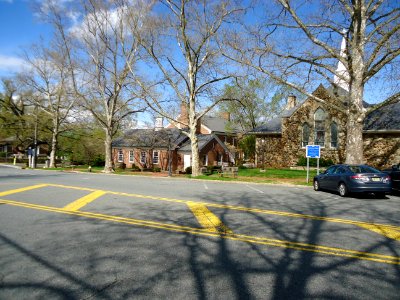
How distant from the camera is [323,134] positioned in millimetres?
30016

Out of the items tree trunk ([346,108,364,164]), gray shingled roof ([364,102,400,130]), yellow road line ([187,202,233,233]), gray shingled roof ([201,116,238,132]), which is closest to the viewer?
yellow road line ([187,202,233,233])

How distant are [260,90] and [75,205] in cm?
4169

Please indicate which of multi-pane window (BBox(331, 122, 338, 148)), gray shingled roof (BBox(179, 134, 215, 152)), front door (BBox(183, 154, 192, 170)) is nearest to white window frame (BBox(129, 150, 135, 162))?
gray shingled roof (BBox(179, 134, 215, 152))

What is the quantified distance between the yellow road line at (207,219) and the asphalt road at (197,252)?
0.08ft

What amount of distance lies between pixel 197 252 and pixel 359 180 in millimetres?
9343

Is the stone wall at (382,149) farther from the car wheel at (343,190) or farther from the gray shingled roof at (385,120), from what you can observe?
the car wheel at (343,190)

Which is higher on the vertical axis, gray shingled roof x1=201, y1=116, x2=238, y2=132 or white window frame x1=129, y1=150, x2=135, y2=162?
gray shingled roof x1=201, y1=116, x2=238, y2=132

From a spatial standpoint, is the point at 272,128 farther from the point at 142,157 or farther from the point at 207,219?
the point at 207,219

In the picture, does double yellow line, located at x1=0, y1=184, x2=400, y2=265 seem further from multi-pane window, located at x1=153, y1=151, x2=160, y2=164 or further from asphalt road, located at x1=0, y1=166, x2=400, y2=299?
multi-pane window, located at x1=153, y1=151, x2=160, y2=164

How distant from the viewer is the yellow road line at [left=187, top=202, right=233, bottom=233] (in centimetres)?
702

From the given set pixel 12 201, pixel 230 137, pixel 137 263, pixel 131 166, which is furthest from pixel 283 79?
pixel 230 137

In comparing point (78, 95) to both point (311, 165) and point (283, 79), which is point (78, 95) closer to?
point (283, 79)

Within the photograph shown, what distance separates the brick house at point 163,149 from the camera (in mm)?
39094

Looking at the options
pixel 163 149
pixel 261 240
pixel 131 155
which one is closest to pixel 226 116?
pixel 163 149
